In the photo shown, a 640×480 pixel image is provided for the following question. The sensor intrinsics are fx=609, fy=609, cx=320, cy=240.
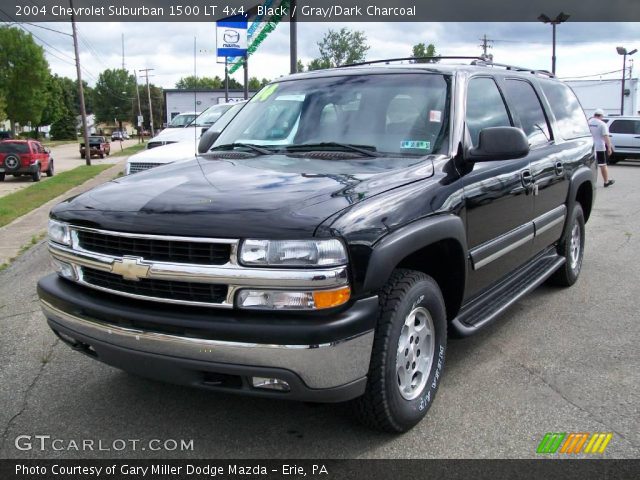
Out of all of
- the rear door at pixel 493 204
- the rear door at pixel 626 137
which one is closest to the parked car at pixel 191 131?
the rear door at pixel 493 204

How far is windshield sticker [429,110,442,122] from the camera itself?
371 centimetres

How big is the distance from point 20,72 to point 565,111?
74.4 meters

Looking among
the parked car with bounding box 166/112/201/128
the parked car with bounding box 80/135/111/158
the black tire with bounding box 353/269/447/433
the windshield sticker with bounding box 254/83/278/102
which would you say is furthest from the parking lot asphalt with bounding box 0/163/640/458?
the parked car with bounding box 80/135/111/158

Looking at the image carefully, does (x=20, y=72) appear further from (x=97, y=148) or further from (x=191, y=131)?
(x=191, y=131)

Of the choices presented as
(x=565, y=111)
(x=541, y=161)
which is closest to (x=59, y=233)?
(x=541, y=161)

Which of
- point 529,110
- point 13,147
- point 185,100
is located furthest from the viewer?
point 185,100

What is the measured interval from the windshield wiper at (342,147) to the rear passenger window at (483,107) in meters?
0.67

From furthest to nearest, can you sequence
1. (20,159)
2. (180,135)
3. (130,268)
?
1. (20,159)
2. (180,135)
3. (130,268)

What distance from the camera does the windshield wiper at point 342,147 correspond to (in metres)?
3.65

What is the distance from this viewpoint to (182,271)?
8.73 feet

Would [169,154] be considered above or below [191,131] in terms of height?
below

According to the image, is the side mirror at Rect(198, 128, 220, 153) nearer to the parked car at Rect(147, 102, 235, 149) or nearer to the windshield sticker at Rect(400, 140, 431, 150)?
the windshield sticker at Rect(400, 140, 431, 150)

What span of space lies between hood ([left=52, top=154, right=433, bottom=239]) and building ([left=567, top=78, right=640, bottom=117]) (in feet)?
173

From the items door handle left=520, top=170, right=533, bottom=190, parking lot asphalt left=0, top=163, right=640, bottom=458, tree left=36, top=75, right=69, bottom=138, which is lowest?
parking lot asphalt left=0, top=163, right=640, bottom=458
